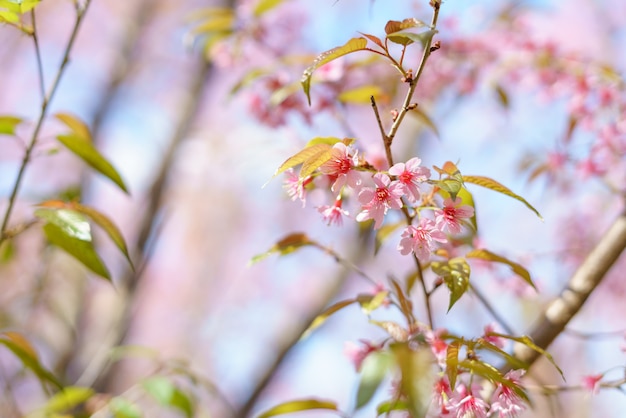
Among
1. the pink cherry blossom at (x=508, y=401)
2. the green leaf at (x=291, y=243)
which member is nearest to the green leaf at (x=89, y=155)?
the green leaf at (x=291, y=243)

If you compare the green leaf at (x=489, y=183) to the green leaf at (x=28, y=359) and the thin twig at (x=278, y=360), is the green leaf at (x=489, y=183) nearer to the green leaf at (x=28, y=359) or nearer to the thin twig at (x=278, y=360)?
the green leaf at (x=28, y=359)

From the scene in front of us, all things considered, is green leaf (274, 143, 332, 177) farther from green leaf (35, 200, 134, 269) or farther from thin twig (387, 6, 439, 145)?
green leaf (35, 200, 134, 269)

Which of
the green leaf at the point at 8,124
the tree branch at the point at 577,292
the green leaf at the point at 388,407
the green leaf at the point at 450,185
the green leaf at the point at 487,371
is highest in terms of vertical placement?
the green leaf at the point at 8,124

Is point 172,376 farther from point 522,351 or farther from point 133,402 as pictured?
point 522,351

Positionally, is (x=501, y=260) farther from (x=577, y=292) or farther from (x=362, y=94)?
(x=362, y=94)

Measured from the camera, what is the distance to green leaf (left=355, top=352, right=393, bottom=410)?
59 cm

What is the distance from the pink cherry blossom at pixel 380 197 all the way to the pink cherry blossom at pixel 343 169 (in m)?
0.02

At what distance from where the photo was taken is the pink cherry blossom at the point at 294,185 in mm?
673

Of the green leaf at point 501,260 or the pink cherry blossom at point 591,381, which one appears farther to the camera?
the pink cherry blossom at point 591,381

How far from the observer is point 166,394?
896 mm

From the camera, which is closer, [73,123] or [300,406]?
[300,406]

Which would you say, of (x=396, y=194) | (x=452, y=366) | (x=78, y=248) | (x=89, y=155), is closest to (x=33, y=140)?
(x=89, y=155)

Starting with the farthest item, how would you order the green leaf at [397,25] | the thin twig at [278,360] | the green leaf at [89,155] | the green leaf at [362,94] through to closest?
the thin twig at [278,360], the green leaf at [362,94], the green leaf at [89,155], the green leaf at [397,25]

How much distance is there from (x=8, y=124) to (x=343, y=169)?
21.9 inches
